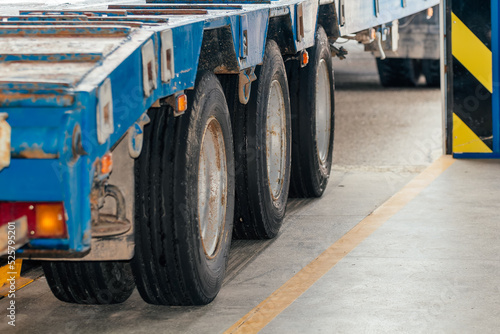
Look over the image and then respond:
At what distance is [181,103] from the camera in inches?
162

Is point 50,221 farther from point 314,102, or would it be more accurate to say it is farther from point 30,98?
point 314,102

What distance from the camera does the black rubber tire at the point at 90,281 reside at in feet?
14.7

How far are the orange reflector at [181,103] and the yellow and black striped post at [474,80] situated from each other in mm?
4803

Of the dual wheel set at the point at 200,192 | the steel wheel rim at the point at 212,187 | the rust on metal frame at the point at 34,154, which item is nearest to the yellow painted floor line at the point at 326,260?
the dual wheel set at the point at 200,192

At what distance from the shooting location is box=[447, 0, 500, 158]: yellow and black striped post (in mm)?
8359

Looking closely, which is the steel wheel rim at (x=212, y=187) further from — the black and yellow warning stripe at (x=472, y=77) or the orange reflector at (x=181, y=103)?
the black and yellow warning stripe at (x=472, y=77)

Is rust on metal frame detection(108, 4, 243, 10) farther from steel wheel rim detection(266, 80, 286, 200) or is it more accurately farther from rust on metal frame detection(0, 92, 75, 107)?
rust on metal frame detection(0, 92, 75, 107)

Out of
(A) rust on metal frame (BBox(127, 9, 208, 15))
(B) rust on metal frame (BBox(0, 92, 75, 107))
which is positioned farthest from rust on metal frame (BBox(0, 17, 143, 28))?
(B) rust on metal frame (BBox(0, 92, 75, 107))

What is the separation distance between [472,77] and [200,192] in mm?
4504

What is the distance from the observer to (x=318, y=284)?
193 inches

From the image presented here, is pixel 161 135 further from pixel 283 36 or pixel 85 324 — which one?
pixel 283 36

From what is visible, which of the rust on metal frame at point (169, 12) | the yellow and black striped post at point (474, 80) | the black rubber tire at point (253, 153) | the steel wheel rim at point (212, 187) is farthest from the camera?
the yellow and black striped post at point (474, 80)

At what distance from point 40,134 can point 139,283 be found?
1295mm

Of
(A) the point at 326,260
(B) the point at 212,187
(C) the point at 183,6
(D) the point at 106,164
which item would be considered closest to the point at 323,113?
(A) the point at 326,260
